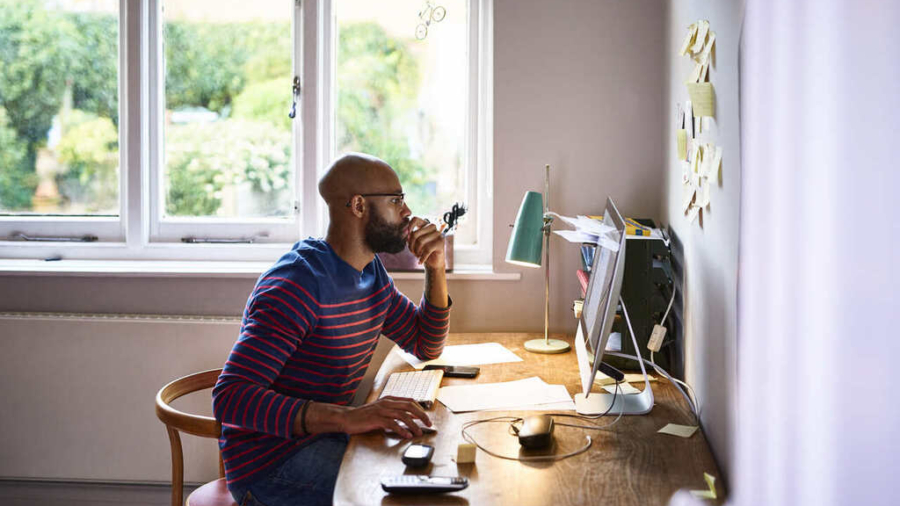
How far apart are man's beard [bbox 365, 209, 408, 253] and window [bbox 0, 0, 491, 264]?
98 cm

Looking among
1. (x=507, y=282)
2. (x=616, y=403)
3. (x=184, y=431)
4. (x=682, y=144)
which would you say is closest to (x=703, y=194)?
(x=682, y=144)

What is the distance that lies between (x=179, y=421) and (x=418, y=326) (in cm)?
66

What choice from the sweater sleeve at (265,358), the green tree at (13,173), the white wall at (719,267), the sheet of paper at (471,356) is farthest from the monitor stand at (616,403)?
the green tree at (13,173)

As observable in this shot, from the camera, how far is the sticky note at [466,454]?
50.4 inches

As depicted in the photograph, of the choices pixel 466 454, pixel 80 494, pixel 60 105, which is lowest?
pixel 80 494

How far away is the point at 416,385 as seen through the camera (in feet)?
5.81

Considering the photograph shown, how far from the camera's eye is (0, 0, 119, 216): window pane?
2895 mm

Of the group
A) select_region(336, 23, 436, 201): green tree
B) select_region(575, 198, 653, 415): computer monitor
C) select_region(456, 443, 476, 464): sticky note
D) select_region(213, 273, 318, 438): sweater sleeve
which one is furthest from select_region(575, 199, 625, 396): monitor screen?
select_region(336, 23, 436, 201): green tree

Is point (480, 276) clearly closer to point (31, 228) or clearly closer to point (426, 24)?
point (426, 24)

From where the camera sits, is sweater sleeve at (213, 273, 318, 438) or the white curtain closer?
the white curtain

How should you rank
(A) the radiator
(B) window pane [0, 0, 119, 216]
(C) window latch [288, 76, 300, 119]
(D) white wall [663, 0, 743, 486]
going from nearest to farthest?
(D) white wall [663, 0, 743, 486], (A) the radiator, (C) window latch [288, 76, 300, 119], (B) window pane [0, 0, 119, 216]

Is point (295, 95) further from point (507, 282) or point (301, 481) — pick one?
point (301, 481)

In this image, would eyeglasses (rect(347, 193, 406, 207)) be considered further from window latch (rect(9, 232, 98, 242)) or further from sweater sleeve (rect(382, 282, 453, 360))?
window latch (rect(9, 232, 98, 242))

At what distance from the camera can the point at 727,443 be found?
1257 mm
